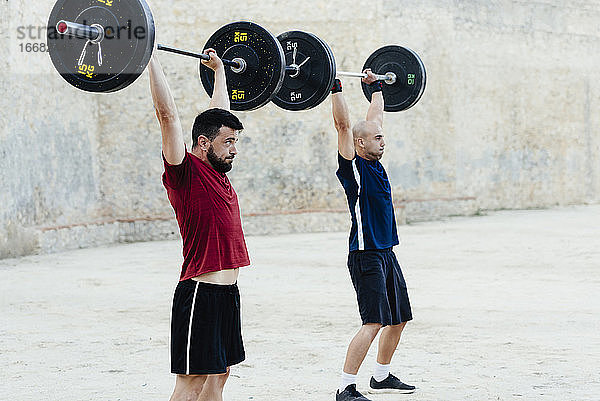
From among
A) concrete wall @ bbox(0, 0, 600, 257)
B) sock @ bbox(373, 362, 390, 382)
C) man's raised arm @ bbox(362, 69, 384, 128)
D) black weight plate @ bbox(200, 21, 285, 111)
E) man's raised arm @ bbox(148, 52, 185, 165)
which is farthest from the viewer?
concrete wall @ bbox(0, 0, 600, 257)

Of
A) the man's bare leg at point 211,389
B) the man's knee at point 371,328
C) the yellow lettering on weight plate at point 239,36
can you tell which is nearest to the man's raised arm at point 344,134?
the yellow lettering on weight plate at point 239,36

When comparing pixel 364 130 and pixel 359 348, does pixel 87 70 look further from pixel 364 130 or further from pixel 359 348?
pixel 359 348

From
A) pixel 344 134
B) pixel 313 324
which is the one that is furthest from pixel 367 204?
pixel 313 324

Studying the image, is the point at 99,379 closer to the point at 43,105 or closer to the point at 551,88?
the point at 43,105

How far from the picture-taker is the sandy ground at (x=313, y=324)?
5.06 meters

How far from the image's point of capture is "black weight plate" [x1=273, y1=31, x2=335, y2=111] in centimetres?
531

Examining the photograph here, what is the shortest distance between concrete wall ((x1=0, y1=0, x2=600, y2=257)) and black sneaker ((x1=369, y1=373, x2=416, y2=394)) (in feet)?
29.0

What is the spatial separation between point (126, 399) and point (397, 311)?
1.65m

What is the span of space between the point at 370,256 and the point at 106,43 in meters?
1.86

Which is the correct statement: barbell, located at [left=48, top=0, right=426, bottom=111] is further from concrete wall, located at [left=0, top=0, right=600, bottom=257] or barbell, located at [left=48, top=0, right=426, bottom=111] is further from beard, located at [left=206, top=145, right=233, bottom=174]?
concrete wall, located at [left=0, top=0, right=600, bottom=257]

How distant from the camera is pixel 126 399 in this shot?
15.6 ft

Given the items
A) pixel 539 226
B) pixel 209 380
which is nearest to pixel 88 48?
pixel 209 380

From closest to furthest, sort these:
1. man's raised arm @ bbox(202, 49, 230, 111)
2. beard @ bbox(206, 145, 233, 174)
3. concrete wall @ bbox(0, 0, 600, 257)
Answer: beard @ bbox(206, 145, 233, 174)
man's raised arm @ bbox(202, 49, 230, 111)
concrete wall @ bbox(0, 0, 600, 257)

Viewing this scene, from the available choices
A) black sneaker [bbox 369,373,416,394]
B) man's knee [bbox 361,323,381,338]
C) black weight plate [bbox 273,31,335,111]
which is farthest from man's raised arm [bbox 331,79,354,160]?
black sneaker [bbox 369,373,416,394]
